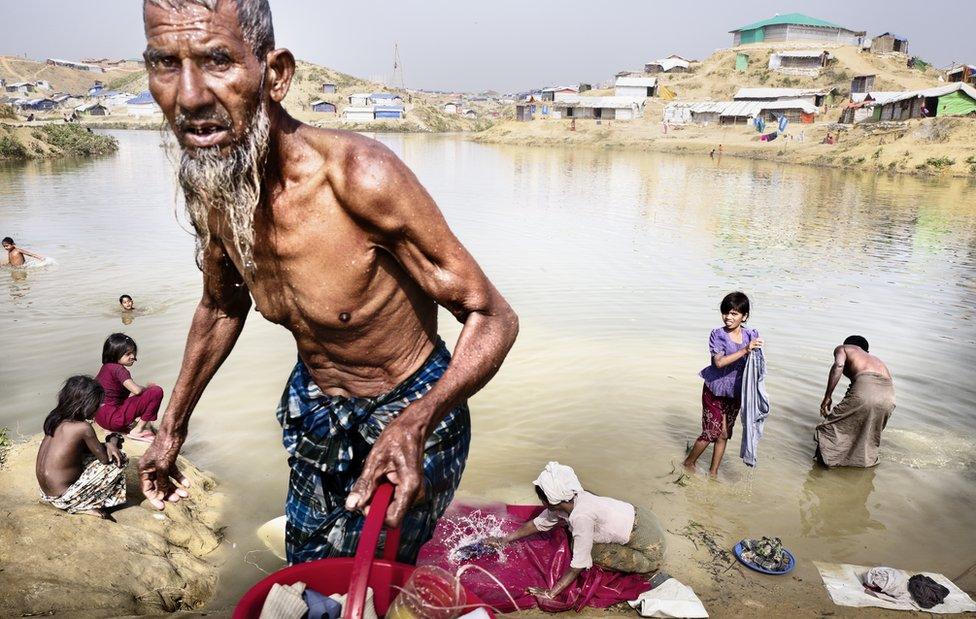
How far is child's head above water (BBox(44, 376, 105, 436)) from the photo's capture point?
3.47 m

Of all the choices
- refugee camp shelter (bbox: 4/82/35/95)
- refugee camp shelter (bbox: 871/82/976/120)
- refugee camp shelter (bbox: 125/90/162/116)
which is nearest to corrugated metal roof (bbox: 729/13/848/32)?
refugee camp shelter (bbox: 871/82/976/120)

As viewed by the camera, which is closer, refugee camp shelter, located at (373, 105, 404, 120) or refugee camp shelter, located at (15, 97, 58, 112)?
refugee camp shelter, located at (15, 97, 58, 112)

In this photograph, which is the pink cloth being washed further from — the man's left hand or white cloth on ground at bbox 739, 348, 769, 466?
the man's left hand

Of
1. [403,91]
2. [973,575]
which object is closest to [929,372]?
[973,575]

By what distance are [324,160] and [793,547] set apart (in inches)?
152

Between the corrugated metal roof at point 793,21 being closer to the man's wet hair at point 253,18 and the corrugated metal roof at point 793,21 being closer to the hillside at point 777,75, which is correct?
the hillside at point 777,75

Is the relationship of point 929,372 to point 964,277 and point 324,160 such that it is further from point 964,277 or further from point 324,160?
point 324,160

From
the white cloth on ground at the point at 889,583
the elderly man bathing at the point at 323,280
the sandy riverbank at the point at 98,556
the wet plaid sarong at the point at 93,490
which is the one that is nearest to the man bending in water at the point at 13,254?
the sandy riverbank at the point at 98,556

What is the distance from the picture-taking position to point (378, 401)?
1910mm

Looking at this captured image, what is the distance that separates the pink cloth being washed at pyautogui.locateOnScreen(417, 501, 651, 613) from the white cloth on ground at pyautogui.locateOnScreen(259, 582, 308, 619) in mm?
2009

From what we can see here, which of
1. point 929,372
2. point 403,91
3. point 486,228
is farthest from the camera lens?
point 403,91

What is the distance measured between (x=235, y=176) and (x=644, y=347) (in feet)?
20.8

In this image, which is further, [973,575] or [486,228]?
[486,228]

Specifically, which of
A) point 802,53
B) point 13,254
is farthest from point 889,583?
point 802,53
